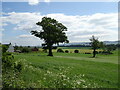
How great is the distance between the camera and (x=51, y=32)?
53312 millimetres

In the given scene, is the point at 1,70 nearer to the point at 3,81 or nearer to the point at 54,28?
the point at 3,81

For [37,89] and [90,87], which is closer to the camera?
[37,89]

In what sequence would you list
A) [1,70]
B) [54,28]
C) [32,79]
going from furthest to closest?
[54,28] → [1,70] → [32,79]

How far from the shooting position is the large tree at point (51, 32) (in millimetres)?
52938

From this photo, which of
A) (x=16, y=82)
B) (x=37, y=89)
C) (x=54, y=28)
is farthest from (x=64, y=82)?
(x=54, y=28)

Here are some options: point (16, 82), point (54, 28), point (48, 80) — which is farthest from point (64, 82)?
point (54, 28)

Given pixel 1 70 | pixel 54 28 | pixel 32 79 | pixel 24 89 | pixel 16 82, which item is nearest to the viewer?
pixel 24 89

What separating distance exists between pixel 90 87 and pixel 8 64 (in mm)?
5063

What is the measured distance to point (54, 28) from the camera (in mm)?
52781

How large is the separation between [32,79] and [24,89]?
1.72 metres

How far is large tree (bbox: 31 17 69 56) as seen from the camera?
52938mm

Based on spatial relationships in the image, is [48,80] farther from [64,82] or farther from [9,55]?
[9,55]

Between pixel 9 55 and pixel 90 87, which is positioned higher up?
pixel 9 55

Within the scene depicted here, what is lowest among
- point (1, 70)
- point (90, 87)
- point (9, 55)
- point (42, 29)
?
point (90, 87)
